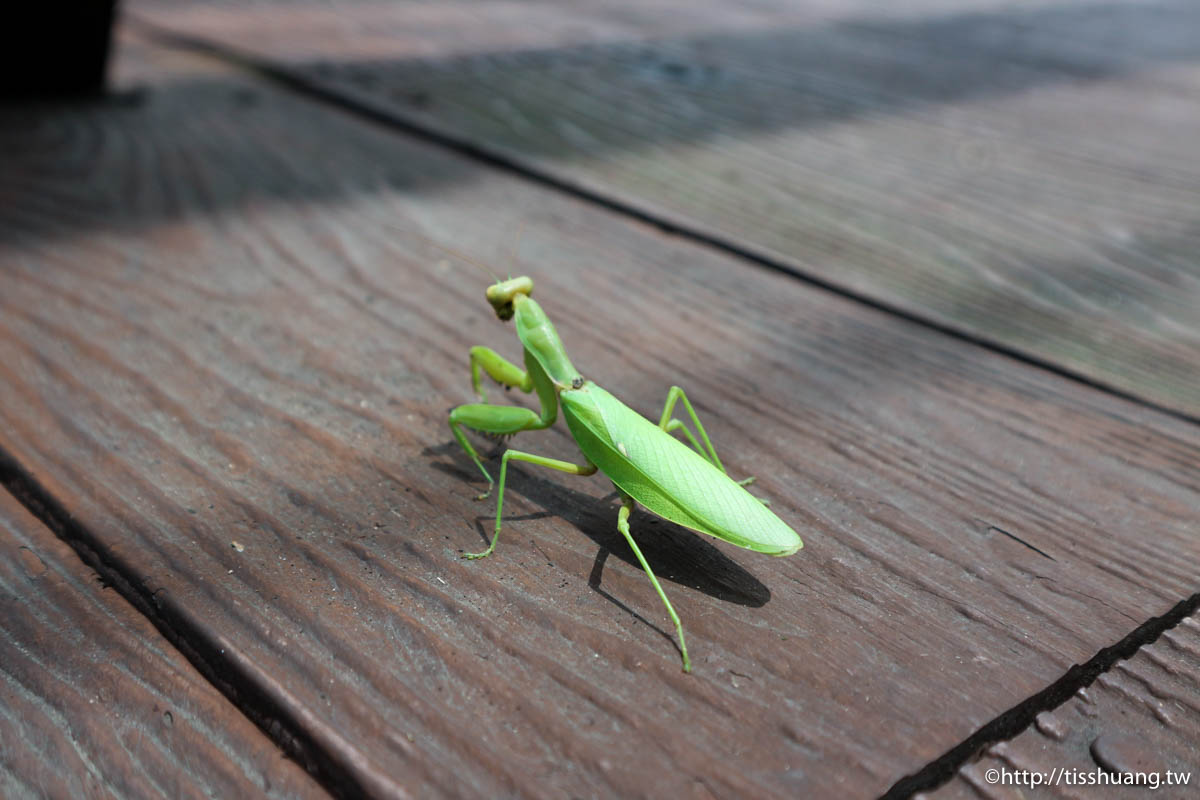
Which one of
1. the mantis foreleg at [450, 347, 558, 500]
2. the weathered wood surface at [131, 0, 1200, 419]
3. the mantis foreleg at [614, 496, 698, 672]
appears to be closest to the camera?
the mantis foreleg at [614, 496, 698, 672]

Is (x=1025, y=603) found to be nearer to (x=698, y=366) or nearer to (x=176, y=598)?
(x=698, y=366)

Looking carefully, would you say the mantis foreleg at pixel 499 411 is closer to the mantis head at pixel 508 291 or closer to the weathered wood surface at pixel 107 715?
the mantis head at pixel 508 291

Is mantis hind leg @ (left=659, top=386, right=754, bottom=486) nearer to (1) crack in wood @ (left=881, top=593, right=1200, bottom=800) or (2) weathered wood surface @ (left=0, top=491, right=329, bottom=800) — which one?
(1) crack in wood @ (left=881, top=593, right=1200, bottom=800)

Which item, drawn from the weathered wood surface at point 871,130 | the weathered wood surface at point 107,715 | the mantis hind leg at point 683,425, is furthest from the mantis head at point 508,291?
the weathered wood surface at point 107,715

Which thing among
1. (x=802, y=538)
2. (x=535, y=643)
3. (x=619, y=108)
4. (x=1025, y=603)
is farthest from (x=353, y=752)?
(x=619, y=108)

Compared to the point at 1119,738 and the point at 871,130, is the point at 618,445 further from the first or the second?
the point at 871,130

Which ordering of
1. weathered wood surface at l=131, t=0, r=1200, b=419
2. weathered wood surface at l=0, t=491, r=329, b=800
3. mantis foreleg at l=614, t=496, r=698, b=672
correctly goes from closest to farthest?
weathered wood surface at l=0, t=491, r=329, b=800
mantis foreleg at l=614, t=496, r=698, b=672
weathered wood surface at l=131, t=0, r=1200, b=419

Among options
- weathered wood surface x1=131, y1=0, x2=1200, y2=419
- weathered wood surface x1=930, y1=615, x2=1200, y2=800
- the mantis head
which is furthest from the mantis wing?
weathered wood surface x1=131, y1=0, x2=1200, y2=419

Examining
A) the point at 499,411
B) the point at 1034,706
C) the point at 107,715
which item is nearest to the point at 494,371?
the point at 499,411
